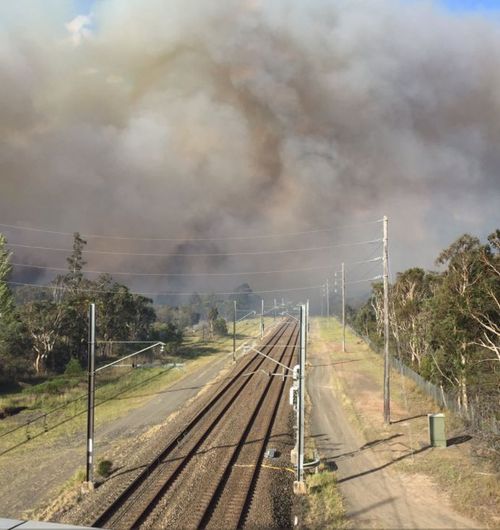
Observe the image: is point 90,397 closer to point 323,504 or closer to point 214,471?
point 214,471

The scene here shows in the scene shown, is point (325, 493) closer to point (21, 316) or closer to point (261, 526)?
point (261, 526)

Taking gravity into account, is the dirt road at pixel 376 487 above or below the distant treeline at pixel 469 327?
below

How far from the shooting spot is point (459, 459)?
76.4 ft

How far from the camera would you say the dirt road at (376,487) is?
16859 mm

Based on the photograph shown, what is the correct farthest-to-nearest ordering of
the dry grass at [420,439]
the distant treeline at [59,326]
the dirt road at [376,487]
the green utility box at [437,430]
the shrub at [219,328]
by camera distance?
1. the shrub at [219,328]
2. the distant treeline at [59,326]
3. the green utility box at [437,430]
4. the dry grass at [420,439]
5. the dirt road at [376,487]

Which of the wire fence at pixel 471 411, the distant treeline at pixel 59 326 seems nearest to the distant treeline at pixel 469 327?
the wire fence at pixel 471 411

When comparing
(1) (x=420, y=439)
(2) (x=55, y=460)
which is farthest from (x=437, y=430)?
(2) (x=55, y=460)

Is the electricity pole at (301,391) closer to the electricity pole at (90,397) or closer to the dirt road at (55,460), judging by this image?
the electricity pole at (90,397)

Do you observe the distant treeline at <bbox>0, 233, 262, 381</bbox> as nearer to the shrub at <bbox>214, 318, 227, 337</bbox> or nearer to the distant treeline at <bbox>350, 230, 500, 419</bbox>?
the shrub at <bbox>214, 318, 227, 337</bbox>

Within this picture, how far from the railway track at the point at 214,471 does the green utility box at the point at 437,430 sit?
8.55m

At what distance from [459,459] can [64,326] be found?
187ft

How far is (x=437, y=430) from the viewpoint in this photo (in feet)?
83.5

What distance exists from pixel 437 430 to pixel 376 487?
6.89m

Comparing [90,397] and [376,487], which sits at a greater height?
[90,397]
